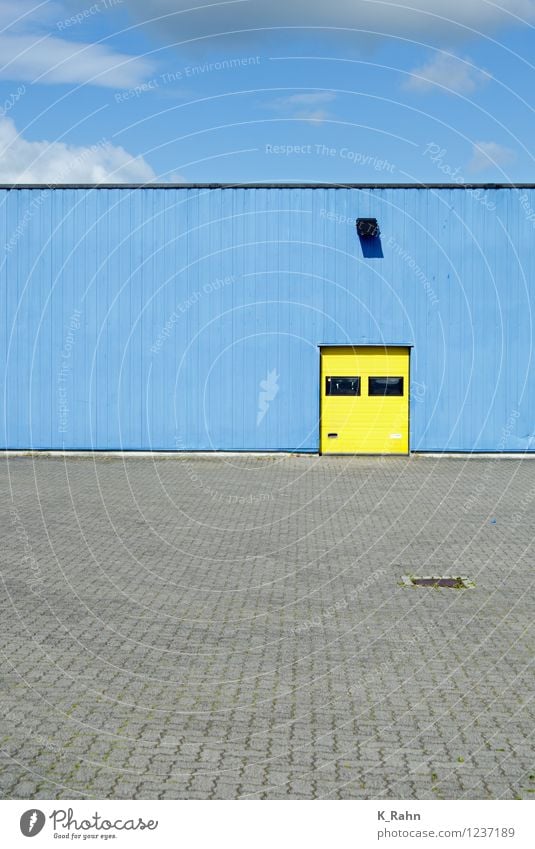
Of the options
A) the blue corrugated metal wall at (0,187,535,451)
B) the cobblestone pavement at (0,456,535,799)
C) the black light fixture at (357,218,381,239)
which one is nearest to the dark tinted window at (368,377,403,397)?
the blue corrugated metal wall at (0,187,535,451)

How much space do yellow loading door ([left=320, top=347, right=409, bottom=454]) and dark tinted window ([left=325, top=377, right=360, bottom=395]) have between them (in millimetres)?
30

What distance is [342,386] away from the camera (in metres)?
27.1

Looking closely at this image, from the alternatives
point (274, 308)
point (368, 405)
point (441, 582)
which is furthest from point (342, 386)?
point (441, 582)

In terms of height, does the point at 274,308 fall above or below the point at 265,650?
above

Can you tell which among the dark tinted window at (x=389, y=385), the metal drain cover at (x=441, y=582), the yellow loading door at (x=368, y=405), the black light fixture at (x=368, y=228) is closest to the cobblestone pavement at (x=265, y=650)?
the metal drain cover at (x=441, y=582)

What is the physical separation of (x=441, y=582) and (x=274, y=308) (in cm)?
1546

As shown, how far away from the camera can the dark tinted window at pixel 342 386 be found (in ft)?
88.9

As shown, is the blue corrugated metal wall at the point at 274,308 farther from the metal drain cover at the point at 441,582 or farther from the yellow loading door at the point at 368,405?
the metal drain cover at the point at 441,582

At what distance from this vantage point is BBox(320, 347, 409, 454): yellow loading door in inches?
1062

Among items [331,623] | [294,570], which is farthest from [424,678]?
[294,570]

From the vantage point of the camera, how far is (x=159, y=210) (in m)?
27.0

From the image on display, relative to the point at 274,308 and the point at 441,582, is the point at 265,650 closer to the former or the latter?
the point at 441,582

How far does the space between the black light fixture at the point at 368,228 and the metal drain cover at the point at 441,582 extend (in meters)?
15.4

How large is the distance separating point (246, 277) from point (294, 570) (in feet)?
48.3
